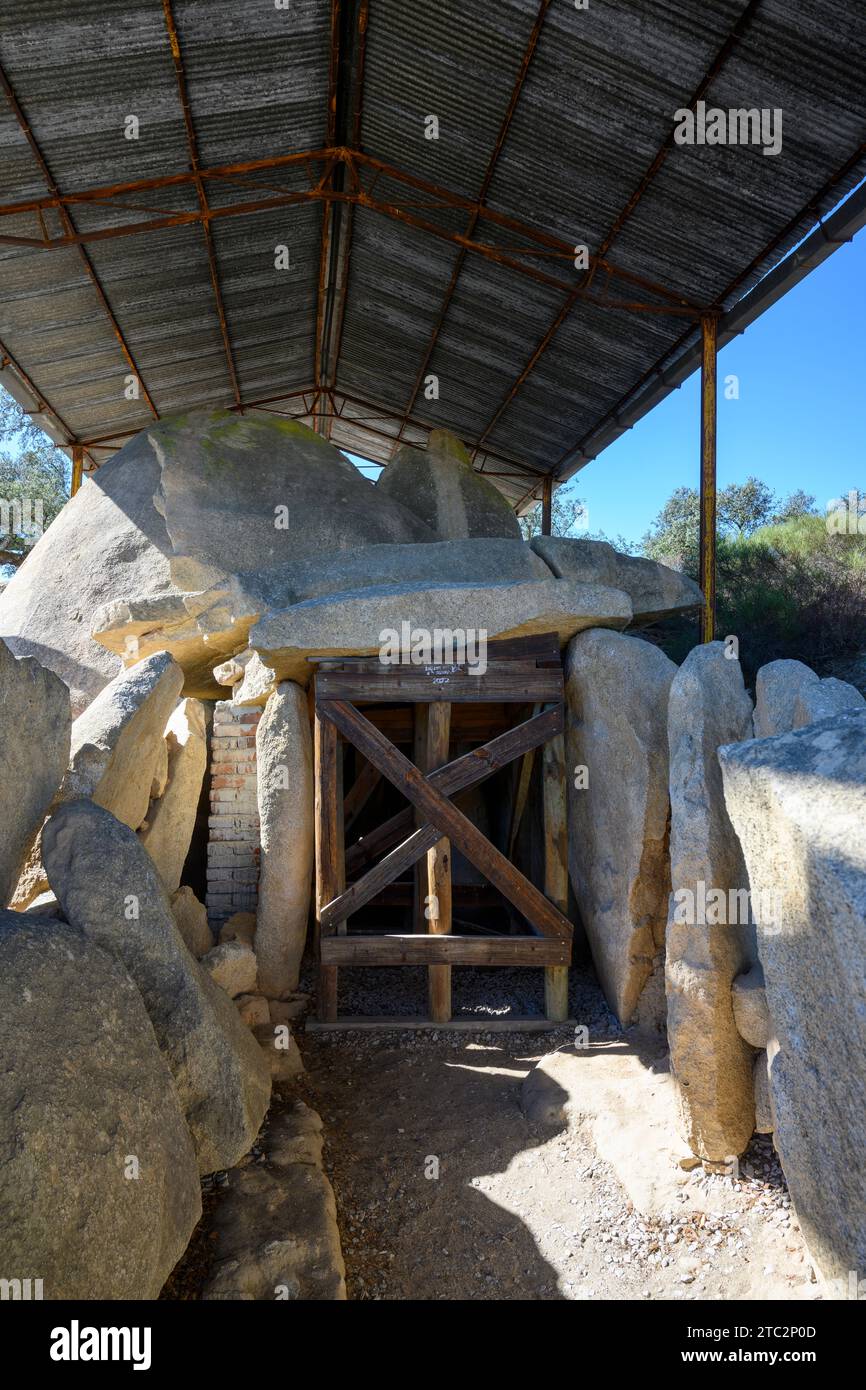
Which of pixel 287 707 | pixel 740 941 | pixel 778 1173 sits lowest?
pixel 778 1173

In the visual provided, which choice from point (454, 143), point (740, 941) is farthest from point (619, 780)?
point (454, 143)

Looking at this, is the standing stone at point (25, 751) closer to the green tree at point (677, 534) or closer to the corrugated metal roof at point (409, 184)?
the corrugated metal roof at point (409, 184)

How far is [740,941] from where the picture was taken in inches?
162

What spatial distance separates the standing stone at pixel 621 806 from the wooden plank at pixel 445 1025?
49cm

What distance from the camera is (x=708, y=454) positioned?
28.0 feet

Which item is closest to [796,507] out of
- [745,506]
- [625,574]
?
[745,506]

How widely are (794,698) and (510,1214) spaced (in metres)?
2.49

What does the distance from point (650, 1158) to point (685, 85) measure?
21.3 ft

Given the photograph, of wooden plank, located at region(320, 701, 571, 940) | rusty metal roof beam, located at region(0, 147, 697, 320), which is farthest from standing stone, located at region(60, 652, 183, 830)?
rusty metal roof beam, located at region(0, 147, 697, 320)

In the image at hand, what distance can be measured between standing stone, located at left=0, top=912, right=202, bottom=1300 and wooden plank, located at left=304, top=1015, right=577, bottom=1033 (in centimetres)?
272

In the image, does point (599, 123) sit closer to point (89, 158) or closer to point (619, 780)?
point (89, 158)

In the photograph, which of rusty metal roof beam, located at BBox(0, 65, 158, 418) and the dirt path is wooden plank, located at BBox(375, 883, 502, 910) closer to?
the dirt path

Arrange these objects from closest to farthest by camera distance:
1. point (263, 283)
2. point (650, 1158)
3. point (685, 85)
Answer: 1. point (650, 1158)
2. point (685, 85)
3. point (263, 283)

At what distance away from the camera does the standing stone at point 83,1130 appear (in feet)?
8.07
